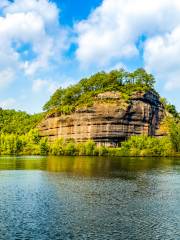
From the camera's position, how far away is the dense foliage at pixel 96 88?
513 feet

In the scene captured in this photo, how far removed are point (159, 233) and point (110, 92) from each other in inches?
5007

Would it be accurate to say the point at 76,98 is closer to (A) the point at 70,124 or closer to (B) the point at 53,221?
(A) the point at 70,124

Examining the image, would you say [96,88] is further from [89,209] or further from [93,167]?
[89,209]

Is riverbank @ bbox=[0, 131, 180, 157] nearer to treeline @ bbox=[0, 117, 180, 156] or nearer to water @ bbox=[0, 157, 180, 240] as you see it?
treeline @ bbox=[0, 117, 180, 156]

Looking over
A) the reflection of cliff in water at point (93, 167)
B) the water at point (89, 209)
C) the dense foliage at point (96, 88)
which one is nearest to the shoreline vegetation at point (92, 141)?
the dense foliage at point (96, 88)

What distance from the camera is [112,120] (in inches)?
5625

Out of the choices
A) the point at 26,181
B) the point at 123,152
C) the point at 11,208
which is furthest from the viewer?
the point at 123,152

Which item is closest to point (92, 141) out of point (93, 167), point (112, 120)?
point (112, 120)

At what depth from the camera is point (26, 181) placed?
58.0m

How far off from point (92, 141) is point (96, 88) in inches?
1399

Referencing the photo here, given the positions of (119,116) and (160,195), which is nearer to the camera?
(160,195)

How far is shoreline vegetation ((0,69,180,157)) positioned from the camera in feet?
461

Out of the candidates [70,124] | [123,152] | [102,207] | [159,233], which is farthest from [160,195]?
[70,124]

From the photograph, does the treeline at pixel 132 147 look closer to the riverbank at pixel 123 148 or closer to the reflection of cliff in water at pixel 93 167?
the riverbank at pixel 123 148
